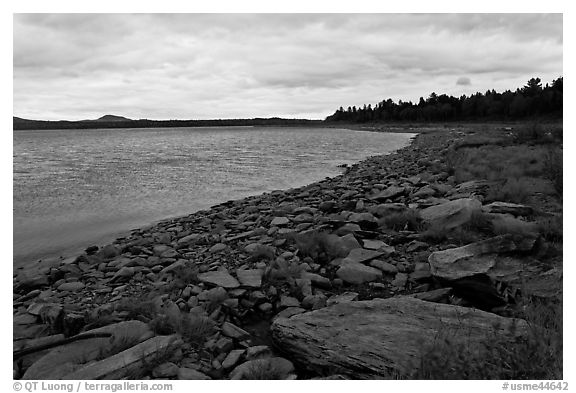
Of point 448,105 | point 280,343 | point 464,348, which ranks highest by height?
point 448,105

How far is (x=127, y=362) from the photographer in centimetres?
316

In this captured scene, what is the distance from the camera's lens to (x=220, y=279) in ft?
17.1

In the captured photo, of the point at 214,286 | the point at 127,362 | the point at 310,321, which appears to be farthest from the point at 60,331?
the point at 310,321

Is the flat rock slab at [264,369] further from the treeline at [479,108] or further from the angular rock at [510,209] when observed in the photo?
the treeline at [479,108]

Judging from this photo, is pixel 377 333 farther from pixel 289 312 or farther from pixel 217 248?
pixel 217 248

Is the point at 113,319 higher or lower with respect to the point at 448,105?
lower

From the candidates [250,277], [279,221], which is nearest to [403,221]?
[279,221]

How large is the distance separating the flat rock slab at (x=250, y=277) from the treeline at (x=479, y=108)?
42459 mm

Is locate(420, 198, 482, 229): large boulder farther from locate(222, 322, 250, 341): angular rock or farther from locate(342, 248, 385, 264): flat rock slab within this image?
locate(222, 322, 250, 341): angular rock

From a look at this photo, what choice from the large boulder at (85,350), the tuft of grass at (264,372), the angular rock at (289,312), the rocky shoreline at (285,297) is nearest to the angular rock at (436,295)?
the rocky shoreline at (285,297)

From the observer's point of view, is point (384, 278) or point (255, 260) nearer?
point (384, 278)

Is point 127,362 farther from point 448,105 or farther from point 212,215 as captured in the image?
point 448,105

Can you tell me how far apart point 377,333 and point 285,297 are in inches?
61.5
